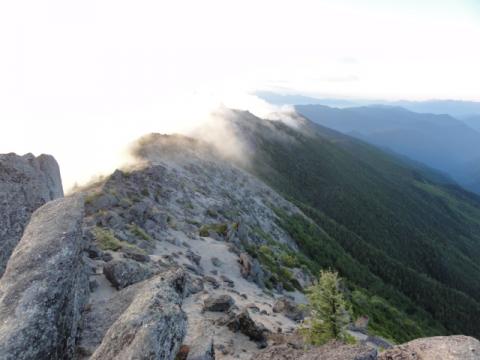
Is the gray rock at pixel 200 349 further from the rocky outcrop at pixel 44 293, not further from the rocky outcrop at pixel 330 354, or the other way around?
the rocky outcrop at pixel 44 293

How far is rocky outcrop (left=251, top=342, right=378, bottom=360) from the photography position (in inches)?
535

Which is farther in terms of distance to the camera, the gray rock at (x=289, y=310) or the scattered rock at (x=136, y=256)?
the gray rock at (x=289, y=310)

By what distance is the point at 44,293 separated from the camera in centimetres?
1260

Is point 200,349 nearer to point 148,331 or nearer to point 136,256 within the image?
point 148,331

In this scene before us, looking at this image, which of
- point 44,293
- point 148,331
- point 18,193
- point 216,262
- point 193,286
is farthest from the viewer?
point 216,262

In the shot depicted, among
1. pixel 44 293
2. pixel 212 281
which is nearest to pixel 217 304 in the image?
pixel 212 281

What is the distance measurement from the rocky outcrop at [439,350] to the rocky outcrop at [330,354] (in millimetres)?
1544

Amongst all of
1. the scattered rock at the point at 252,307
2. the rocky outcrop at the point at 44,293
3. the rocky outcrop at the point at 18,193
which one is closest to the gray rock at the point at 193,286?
the scattered rock at the point at 252,307

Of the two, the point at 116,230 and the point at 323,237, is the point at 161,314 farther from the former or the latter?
the point at 323,237

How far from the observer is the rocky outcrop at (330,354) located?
1359cm

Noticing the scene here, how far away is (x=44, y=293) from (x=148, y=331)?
12.8 ft

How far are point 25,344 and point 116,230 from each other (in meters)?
30.3

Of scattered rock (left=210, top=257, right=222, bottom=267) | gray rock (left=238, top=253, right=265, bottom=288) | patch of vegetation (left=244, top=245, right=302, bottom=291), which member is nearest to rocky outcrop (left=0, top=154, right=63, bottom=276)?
scattered rock (left=210, top=257, right=222, bottom=267)

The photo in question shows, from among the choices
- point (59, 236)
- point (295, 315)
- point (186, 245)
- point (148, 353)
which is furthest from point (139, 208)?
point (148, 353)
